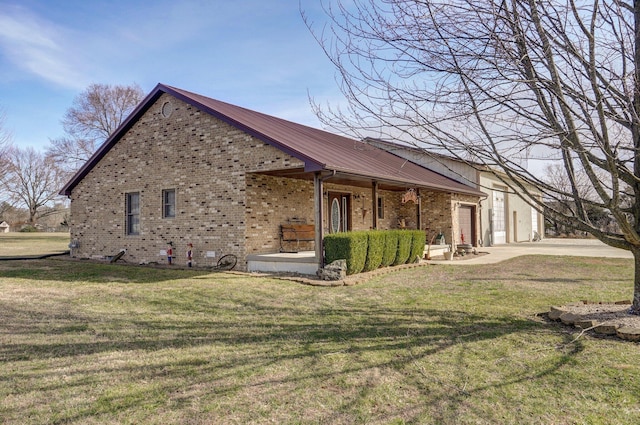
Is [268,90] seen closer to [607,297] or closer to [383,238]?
[383,238]

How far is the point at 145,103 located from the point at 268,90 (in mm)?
7248

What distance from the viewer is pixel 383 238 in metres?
11.9

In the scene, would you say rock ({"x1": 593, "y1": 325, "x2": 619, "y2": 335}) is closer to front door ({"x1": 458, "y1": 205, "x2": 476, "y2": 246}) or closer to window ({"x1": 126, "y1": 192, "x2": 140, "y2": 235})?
window ({"x1": 126, "y1": 192, "x2": 140, "y2": 235})

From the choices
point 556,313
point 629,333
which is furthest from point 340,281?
point 629,333

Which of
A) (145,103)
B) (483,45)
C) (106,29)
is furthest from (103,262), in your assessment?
(483,45)

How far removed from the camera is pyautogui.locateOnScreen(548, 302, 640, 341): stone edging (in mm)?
4953

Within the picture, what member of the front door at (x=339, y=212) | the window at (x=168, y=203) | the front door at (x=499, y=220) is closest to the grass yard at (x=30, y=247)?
the window at (x=168, y=203)

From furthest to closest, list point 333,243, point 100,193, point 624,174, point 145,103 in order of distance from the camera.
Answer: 1. point 100,193
2. point 145,103
3. point 333,243
4. point 624,174

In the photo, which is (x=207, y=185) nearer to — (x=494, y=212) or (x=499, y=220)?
(x=494, y=212)

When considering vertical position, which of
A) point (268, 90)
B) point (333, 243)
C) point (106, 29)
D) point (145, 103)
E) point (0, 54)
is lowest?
point (333, 243)

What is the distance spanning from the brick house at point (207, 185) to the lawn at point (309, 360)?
13.6ft

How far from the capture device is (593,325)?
536 cm

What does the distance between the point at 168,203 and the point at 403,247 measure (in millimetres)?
7520

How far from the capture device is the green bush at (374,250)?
37.0 ft
